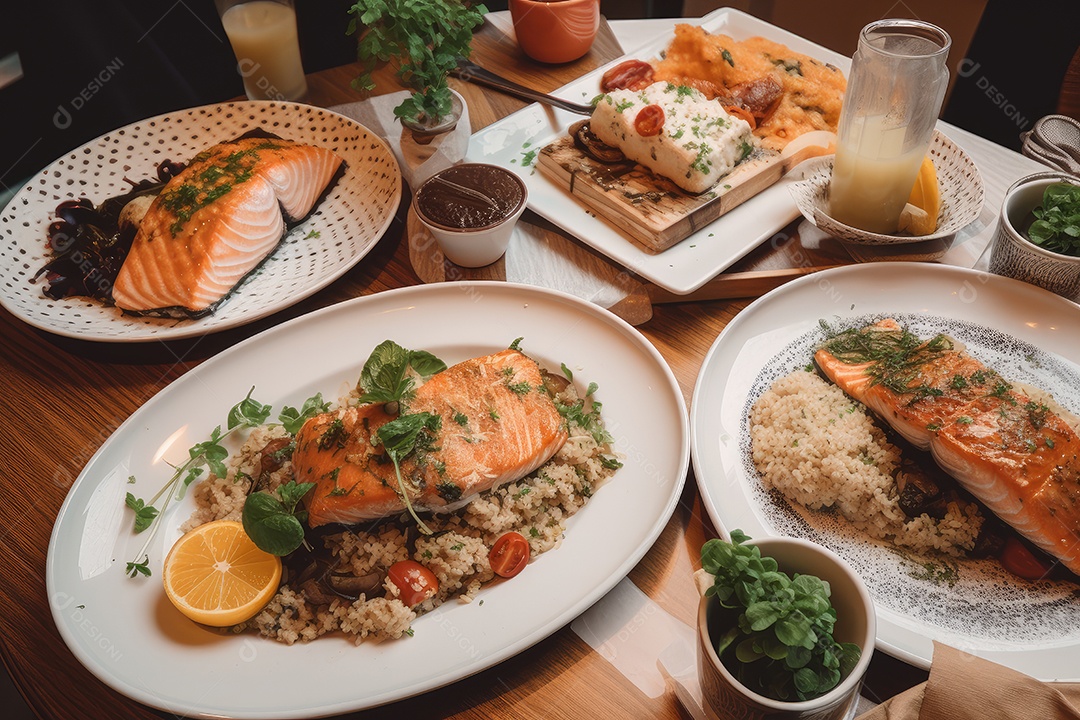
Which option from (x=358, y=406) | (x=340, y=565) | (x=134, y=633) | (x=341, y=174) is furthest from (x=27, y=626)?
(x=341, y=174)

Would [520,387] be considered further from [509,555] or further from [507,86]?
[507,86]

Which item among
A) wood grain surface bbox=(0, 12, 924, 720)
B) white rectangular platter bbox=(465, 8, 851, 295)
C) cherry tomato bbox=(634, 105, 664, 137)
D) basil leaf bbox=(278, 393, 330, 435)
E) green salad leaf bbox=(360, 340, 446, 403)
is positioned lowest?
wood grain surface bbox=(0, 12, 924, 720)

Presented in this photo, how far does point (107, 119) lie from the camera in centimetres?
342

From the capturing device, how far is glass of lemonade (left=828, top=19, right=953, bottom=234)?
6.82ft

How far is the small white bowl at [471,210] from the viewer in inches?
88.5

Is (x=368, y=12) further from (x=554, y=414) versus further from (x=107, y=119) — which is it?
(x=107, y=119)

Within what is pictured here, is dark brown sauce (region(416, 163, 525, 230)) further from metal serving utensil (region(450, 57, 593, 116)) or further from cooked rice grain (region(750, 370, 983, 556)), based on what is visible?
cooked rice grain (region(750, 370, 983, 556))

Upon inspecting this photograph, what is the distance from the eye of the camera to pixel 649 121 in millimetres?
2539

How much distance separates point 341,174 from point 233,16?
938mm

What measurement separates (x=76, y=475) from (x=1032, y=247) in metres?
2.62

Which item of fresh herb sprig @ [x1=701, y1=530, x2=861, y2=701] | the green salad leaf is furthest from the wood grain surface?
the green salad leaf

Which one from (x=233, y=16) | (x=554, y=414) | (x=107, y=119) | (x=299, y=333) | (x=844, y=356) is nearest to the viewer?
(x=554, y=414)

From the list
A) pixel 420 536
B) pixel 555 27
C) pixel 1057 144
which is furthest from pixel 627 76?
pixel 420 536

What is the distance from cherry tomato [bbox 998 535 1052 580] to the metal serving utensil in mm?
2036
